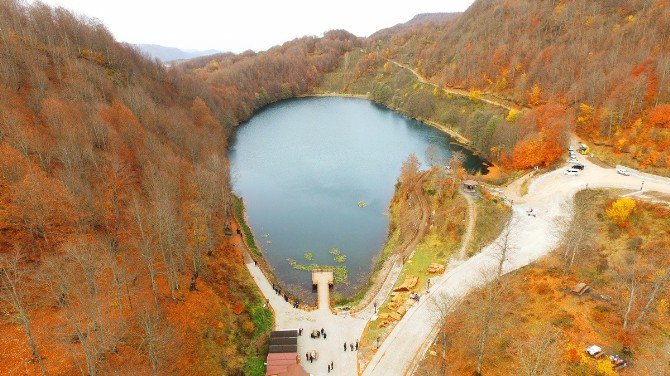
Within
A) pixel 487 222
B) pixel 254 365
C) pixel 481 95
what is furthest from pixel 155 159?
pixel 481 95

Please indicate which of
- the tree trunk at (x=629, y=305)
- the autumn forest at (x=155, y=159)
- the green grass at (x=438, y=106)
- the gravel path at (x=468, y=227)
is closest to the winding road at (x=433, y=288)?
the gravel path at (x=468, y=227)

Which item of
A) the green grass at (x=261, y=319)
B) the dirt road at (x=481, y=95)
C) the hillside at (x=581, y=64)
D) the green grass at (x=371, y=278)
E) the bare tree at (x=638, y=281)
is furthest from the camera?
the dirt road at (x=481, y=95)

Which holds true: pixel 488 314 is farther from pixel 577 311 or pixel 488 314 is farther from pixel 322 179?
pixel 322 179

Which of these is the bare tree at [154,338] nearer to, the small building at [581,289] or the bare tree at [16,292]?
the bare tree at [16,292]

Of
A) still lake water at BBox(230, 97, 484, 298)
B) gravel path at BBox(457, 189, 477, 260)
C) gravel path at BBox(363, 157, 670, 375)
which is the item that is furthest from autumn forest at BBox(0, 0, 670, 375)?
gravel path at BBox(457, 189, 477, 260)

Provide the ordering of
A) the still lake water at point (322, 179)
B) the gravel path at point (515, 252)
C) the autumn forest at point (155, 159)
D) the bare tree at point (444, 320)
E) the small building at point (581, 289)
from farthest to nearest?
the still lake water at point (322, 179)
the small building at point (581, 289)
the gravel path at point (515, 252)
the bare tree at point (444, 320)
the autumn forest at point (155, 159)

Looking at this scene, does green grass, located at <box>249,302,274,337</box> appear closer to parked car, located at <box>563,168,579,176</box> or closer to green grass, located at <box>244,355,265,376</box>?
green grass, located at <box>244,355,265,376</box>
